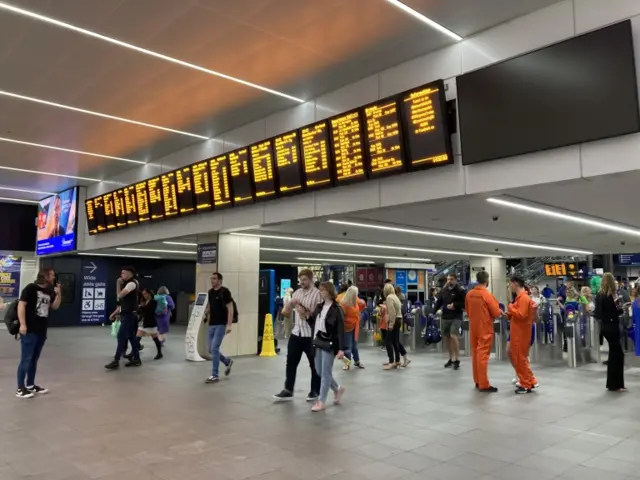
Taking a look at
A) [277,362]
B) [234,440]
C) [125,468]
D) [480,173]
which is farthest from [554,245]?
[125,468]

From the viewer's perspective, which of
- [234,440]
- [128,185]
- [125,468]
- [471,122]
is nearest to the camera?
[125,468]

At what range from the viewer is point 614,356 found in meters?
7.12

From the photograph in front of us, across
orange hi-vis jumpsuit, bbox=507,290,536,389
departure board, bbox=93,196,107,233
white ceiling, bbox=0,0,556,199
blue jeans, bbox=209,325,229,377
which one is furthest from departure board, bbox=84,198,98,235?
orange hi-vis jumpsuit, bbox=507,290,536,389

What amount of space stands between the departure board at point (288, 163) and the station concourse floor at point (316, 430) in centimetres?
309

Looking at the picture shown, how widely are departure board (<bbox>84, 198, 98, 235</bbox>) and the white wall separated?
6275 millimetres

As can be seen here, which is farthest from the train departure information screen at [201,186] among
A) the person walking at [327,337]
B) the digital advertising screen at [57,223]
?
the digital advertising screen at [57,223]

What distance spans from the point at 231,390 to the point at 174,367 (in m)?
2.77

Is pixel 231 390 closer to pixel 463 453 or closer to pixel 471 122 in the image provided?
pixel 463 453

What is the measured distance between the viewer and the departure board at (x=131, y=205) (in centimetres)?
1223

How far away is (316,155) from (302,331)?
260 cm

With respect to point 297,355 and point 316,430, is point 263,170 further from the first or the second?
point 316,430

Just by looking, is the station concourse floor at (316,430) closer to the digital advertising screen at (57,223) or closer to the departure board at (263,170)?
the departure board at (263,170)

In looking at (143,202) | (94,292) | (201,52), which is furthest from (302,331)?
(94,292)

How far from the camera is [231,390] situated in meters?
7.34
